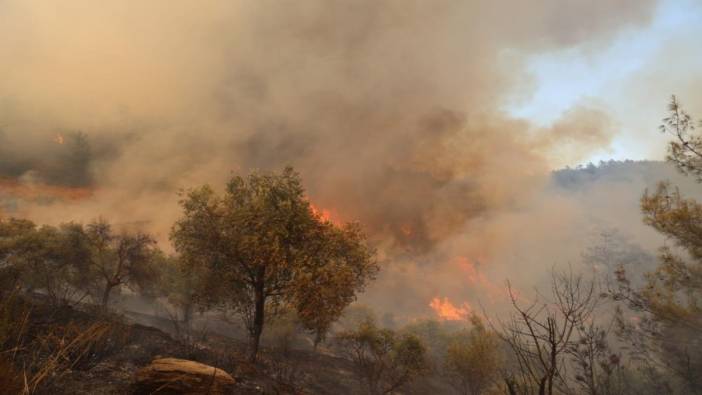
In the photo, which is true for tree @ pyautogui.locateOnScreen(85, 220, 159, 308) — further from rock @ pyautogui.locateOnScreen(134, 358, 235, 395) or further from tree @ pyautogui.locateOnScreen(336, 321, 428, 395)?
rock @ pyautogui.locateOnScreen(134, 358, 235, 395)

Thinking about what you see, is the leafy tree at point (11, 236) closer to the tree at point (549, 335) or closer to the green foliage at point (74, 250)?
the green foliage at point (74, 250)

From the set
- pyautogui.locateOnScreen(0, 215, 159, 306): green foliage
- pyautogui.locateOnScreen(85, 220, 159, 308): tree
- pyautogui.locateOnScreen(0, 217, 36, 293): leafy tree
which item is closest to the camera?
pyautogui.locateOnScreen(0, 217, 36, 293): leafy tree

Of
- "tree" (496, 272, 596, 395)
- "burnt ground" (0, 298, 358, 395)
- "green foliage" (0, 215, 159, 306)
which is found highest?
"green foliage" (0, 215, 159, 306)

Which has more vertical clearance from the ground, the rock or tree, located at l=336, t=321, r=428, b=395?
the rock

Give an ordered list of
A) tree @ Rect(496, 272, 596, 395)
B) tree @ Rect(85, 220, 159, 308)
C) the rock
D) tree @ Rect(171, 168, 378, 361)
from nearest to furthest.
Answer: tree @ Rect(496, 272, 596, 395) → the rock → tree @ Rect(171, 168, 378, 361) → tree @ Rect(85, 220, 159, 308)

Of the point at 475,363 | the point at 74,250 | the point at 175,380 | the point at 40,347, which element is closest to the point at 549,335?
the point at 175,380

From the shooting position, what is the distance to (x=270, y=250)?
76.8 ft

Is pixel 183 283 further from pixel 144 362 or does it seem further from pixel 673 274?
pixel 673 274

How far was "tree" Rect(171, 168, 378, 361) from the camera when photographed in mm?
23469

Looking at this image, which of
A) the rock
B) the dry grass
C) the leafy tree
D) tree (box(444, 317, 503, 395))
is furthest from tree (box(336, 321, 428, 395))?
the leafy tree

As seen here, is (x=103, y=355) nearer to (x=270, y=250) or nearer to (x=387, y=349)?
(x=270, y=250)

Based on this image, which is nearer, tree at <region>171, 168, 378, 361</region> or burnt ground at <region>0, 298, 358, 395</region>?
burnt ground at <region>0, 298, 358, 395</region>

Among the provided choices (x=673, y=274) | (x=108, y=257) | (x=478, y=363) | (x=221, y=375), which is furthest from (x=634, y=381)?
(x=108, y=257)

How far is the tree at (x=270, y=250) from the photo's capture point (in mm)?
23469
